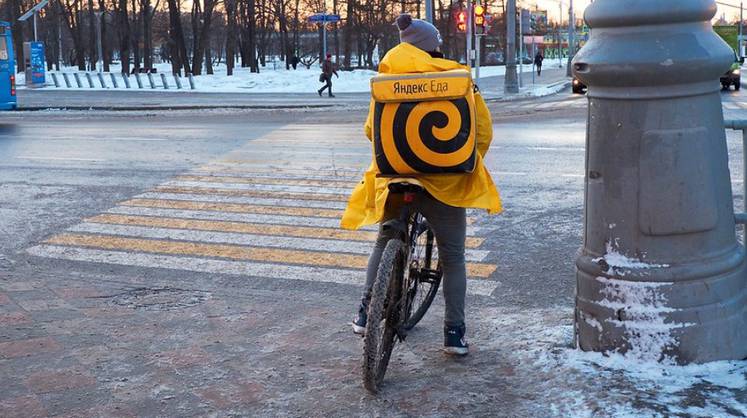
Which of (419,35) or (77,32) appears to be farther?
(77,32)

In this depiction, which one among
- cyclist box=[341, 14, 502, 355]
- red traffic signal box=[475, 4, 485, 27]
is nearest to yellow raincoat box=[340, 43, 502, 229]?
cyclist box=[341, 14, 502, 355]

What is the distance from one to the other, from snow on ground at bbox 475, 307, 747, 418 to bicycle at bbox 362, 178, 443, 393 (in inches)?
22.4

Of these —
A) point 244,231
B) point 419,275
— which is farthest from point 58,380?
point 244,231

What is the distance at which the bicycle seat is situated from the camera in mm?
4016

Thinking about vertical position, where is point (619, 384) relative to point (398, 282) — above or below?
below

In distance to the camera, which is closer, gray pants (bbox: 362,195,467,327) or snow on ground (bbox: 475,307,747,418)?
snow on ground (bbox: 475,307,747,418)

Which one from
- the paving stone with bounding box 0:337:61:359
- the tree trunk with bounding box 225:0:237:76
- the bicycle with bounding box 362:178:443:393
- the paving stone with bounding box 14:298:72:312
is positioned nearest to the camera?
the bicycle with bounding box 362:178:443:393

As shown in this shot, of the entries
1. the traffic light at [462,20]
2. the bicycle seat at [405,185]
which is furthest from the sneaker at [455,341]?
the traffic light at [462,20]

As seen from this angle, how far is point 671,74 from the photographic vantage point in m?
3.77

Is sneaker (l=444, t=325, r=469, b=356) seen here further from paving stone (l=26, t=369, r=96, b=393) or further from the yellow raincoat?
paving stone (l=26, t=369, r=96, b=393)

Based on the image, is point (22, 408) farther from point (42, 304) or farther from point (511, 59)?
point (511, 59)

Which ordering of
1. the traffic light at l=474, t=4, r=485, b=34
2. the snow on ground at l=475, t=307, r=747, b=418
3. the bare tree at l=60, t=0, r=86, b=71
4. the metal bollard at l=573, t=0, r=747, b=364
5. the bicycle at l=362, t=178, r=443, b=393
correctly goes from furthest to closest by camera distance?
the bare tree at l=60, t=0, r=86, b=71 < the traffic light at l=474, t=4, r=485, b=34 < the bicycle at l=362, t=178, r=443, b=393 < the metal bollard at l=573, t=0, r=747, b=364 < the snow on ground at l=475, t=307, r=747, b=418

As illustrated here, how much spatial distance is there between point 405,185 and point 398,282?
1.54ft

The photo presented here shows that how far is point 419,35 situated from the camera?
4.23m
